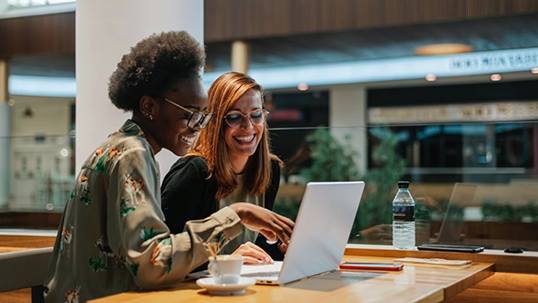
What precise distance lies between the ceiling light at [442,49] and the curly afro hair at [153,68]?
867cm

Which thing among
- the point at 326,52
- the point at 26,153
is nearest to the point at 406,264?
the point at 26,153

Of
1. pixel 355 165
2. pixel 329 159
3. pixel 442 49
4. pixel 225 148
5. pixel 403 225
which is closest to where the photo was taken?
pixel 225 148

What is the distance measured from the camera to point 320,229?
1.96 metres

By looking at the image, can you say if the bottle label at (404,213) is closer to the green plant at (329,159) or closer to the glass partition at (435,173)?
the glass partition at (435,173)

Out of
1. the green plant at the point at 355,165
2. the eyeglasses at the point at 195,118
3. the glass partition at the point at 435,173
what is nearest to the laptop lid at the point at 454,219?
the glass partition at the point at 435,173

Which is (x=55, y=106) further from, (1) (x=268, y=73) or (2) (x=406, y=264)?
(2) (x=406, y=264)

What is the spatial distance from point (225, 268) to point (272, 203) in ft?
3.79

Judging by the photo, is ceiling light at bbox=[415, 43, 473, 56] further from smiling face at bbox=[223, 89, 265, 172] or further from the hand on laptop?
the hand on laptop

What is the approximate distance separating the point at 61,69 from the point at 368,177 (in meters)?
9.33

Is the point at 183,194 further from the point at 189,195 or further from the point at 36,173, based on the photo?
the point at 36,173

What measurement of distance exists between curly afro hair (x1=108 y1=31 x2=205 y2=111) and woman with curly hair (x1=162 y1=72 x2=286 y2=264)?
0.56 meters

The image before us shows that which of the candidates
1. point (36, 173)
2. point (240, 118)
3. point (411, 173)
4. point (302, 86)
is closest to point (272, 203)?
point (240, 118)

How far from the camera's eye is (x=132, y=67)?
1940mm

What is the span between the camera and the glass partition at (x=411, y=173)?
11.6 feet
